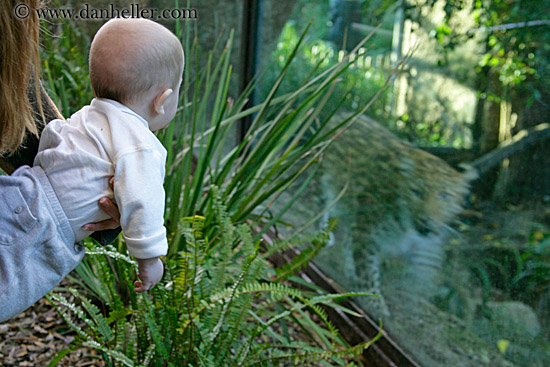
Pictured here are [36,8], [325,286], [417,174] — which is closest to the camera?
[36,8]

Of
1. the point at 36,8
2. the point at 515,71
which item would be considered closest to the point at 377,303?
the point at 515,71

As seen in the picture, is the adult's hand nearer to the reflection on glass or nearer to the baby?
the baby

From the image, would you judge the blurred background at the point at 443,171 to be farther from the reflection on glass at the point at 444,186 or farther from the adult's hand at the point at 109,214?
the adult's hand at the point at 109,214

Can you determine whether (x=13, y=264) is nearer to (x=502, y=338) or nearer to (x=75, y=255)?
(x=75, y=255)

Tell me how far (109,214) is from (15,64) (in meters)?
0.23

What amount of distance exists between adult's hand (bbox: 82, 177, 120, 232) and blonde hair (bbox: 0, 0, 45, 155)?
14 centimetres

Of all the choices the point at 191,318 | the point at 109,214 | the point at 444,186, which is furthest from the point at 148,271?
the point at 444,186

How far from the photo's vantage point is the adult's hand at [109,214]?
74 centimetres

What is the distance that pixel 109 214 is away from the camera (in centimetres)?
75

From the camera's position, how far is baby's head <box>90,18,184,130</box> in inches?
29.6

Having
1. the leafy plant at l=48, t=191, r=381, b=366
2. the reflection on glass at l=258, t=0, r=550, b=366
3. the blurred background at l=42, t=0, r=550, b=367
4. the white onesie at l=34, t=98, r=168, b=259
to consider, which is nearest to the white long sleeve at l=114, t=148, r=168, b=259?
the white onesie at l=34, t=98, r=168, b=259

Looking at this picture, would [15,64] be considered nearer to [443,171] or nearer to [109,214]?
[109,214]

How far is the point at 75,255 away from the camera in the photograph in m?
0.75

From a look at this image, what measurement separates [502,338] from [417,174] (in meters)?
0.56
